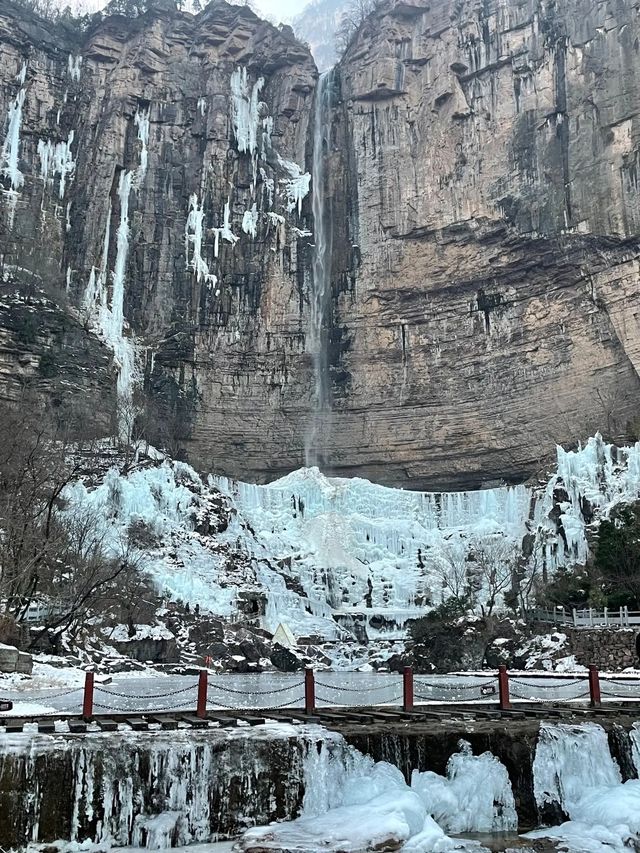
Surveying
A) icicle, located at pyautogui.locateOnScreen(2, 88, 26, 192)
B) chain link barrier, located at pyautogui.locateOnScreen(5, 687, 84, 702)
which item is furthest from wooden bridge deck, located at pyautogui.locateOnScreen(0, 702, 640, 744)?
icicle, located at pyautogui.locateOnScreen(2, 88, 26, 192)

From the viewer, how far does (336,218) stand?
60750 mm

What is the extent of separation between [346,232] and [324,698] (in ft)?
149

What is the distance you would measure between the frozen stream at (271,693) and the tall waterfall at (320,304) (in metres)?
31.0

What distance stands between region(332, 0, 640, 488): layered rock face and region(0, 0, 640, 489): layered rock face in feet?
0.50

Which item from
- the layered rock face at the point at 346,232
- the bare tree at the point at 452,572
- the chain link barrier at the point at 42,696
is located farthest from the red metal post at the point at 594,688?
the layered rock face at the point at 346,232

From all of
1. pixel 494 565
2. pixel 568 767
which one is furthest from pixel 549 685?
pixel 494 565

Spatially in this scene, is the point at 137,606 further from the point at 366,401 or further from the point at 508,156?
the point at 508,156

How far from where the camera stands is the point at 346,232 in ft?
197

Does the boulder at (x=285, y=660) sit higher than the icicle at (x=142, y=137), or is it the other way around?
the icicle at (x=142, y=137)

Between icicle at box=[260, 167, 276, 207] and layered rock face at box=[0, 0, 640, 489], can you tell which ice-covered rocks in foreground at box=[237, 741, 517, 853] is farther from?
icicle at box=[260, 167, 276, 207]

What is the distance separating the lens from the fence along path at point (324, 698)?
47.8ft

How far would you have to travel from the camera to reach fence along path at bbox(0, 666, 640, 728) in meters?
14.6

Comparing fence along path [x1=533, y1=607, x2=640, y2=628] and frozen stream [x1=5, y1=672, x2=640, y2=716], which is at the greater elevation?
fence along path [x1=533, y1=607, x2=640, y2=628]

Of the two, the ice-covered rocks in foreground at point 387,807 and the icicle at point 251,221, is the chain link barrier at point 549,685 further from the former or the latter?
the icicle at point 251,221
